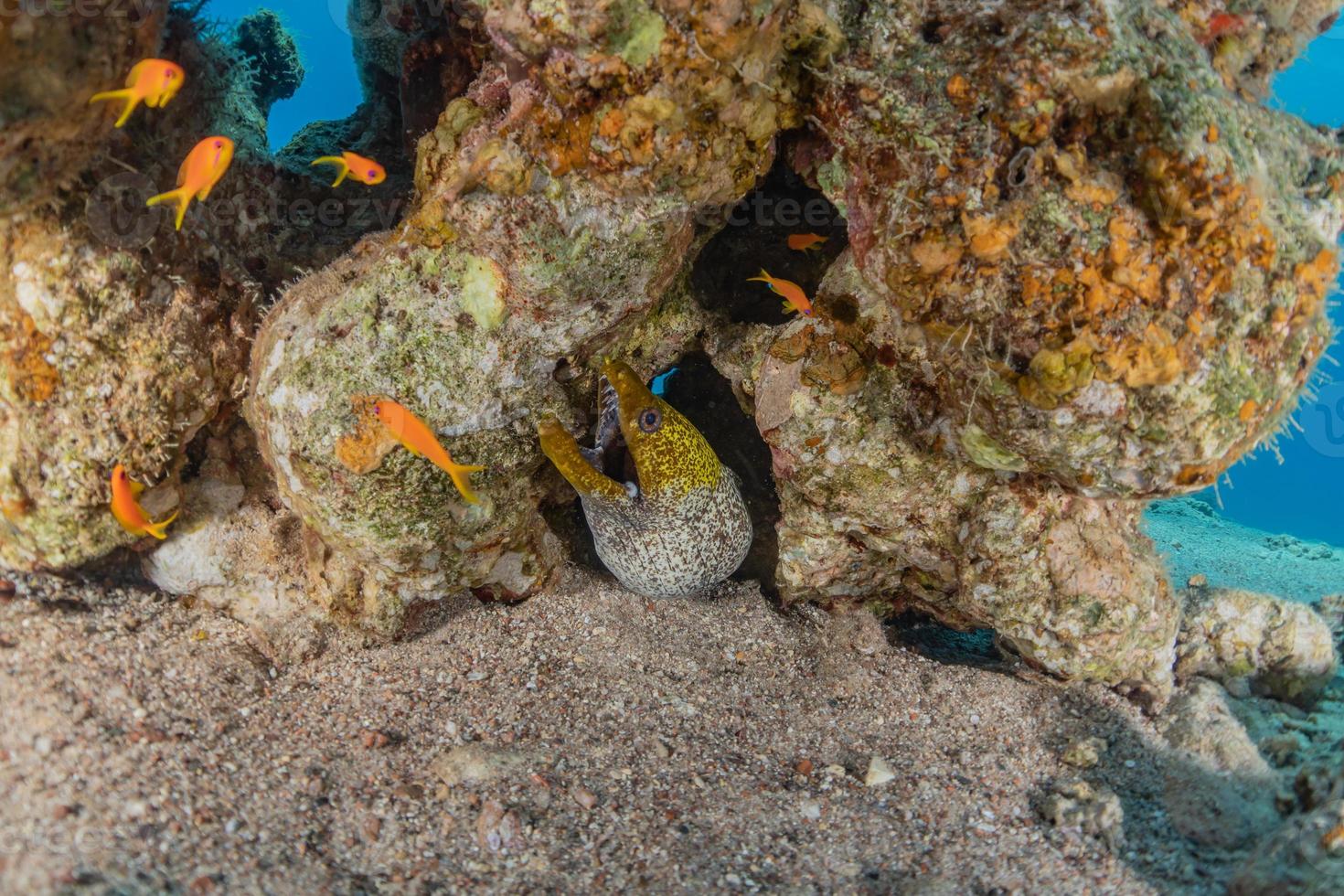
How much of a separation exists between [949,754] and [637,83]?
11.6 ft

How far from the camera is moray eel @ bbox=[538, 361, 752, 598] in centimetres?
358

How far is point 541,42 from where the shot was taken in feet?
8.54

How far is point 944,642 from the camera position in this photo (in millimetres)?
4824

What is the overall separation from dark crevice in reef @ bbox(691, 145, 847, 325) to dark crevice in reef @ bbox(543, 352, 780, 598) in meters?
0.62

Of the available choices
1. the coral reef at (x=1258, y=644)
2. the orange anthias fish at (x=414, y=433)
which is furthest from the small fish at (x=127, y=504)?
the coral reef at (x=1258, y=644)

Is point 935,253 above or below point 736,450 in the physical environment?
above

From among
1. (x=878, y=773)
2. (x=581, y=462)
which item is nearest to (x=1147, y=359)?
(x=878, y=773)

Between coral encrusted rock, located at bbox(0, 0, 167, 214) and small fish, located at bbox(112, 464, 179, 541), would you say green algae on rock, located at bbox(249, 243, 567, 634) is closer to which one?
small fish, located at bbox(112, 464, 179, 541)

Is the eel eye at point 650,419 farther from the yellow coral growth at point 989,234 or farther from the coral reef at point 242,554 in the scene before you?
the coral reef at point 242,554

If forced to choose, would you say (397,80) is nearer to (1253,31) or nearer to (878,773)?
(1253,31)

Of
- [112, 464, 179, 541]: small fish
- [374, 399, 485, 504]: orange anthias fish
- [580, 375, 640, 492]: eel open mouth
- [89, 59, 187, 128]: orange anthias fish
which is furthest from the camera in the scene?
[580, 375, 640, 492]: eel open mouth

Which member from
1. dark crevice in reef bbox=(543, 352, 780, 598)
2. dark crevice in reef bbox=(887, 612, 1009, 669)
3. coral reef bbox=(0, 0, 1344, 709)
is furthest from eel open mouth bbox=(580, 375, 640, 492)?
dark crevice in reef bbox=(887, 612, 1009, 669)

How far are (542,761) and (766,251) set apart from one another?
3219 mm

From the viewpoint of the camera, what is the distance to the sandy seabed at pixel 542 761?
2.65m
